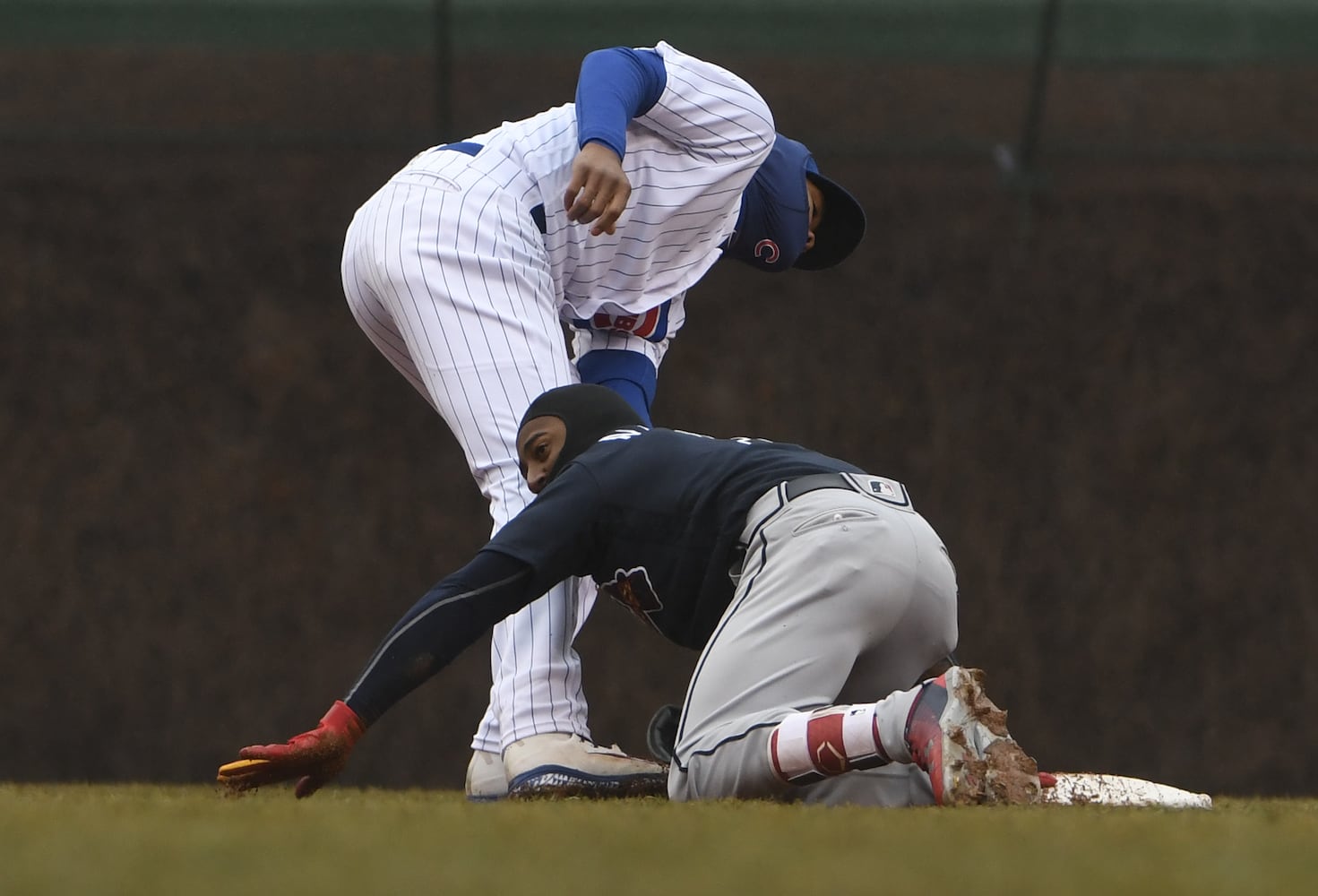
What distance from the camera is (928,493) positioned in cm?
490

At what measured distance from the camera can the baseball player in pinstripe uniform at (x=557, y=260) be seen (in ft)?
8.32

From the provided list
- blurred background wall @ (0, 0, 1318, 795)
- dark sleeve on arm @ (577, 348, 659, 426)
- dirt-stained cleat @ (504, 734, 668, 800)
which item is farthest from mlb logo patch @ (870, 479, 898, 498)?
blurred background wall @ (0, 0, 1318, 795)

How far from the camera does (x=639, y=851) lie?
139 centimetres

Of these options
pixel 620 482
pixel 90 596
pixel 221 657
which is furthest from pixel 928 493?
pixel 620 482

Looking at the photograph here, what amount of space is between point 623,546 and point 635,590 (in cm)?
9

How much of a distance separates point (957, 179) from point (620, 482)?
3.05m

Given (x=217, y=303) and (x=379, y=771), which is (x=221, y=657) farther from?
(x=217, y=303)

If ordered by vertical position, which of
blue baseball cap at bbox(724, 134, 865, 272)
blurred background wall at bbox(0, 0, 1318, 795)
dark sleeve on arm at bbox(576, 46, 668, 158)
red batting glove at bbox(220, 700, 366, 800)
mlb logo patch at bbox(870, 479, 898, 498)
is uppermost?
dark sleeve on arm at bbox(576, 46, 668, 158)

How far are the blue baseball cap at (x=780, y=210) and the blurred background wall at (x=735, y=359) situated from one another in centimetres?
173

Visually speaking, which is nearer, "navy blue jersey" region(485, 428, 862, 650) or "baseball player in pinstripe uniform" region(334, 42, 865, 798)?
"navy blue jersey" region(485, 428, 862, 650)

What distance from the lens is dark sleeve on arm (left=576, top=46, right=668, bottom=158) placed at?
8.66 feet

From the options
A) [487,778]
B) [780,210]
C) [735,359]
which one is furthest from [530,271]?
[735,359]

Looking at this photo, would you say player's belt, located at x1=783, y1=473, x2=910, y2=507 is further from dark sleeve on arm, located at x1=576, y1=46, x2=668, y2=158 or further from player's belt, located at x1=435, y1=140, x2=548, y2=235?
player's belt, located at x1=435, y1=140, x2=548, y2=235

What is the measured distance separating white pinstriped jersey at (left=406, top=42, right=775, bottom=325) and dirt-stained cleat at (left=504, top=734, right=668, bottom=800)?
0.83 metres
